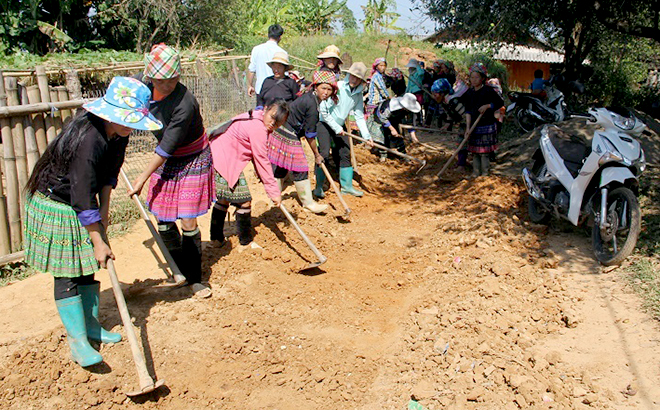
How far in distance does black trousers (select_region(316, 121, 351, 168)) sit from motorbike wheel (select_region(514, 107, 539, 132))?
558 centimetres

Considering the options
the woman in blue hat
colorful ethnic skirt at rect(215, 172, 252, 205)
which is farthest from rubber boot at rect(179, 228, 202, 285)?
the woman in blue hat

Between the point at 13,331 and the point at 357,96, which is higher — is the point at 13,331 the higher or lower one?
the lower one

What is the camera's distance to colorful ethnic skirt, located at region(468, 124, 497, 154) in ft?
23.6

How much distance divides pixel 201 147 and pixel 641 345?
328 centimetres

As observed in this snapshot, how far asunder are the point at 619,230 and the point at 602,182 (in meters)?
0.43

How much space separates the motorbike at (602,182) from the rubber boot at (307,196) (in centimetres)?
239

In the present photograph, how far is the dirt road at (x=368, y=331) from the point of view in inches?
120

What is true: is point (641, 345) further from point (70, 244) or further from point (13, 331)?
point (13, 331)

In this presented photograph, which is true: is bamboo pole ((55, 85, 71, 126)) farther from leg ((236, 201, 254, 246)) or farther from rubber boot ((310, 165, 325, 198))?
rubber boot ((310, 165, 325, 198))

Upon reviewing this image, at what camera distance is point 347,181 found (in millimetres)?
7004

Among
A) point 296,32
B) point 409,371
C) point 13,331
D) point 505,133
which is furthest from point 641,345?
point 296,32

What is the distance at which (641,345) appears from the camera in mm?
3217

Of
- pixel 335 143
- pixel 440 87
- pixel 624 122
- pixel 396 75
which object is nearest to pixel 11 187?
pixel 335 143

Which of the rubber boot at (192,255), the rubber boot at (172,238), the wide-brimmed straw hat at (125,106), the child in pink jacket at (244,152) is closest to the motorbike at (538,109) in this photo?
the child in pink jacket at (244,152)
